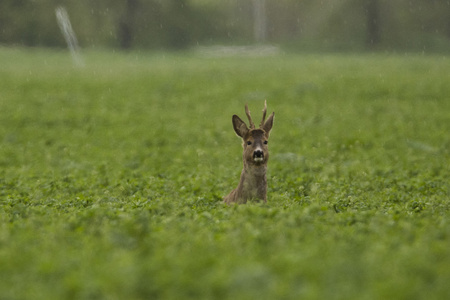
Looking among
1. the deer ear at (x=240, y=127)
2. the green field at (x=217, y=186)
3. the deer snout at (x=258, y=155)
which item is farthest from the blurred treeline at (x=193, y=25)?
the deer snout at (x=258, y=155)

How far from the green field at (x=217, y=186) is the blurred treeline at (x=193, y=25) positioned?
24.8 meters

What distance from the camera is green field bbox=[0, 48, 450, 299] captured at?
21.6 ft

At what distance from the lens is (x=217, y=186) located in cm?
1503

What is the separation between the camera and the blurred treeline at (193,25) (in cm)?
6162

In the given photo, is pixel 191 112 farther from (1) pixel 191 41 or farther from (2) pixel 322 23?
(2) pixel 322 23

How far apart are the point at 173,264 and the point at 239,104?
73.9 feet

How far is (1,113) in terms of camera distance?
2625cm

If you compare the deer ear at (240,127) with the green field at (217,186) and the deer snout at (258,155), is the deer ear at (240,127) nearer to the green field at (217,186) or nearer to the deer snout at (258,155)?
the deer snout at (258,155)

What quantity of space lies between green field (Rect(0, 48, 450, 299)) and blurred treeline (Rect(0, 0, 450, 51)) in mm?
24842

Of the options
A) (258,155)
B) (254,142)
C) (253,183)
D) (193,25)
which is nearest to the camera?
A: (258,155)

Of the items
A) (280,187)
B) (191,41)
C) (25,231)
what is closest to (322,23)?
(191,41)

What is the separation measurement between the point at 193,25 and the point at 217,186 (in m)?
55.6

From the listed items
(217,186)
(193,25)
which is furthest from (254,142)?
(193,25)

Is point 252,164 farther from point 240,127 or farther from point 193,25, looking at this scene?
point 193,25
